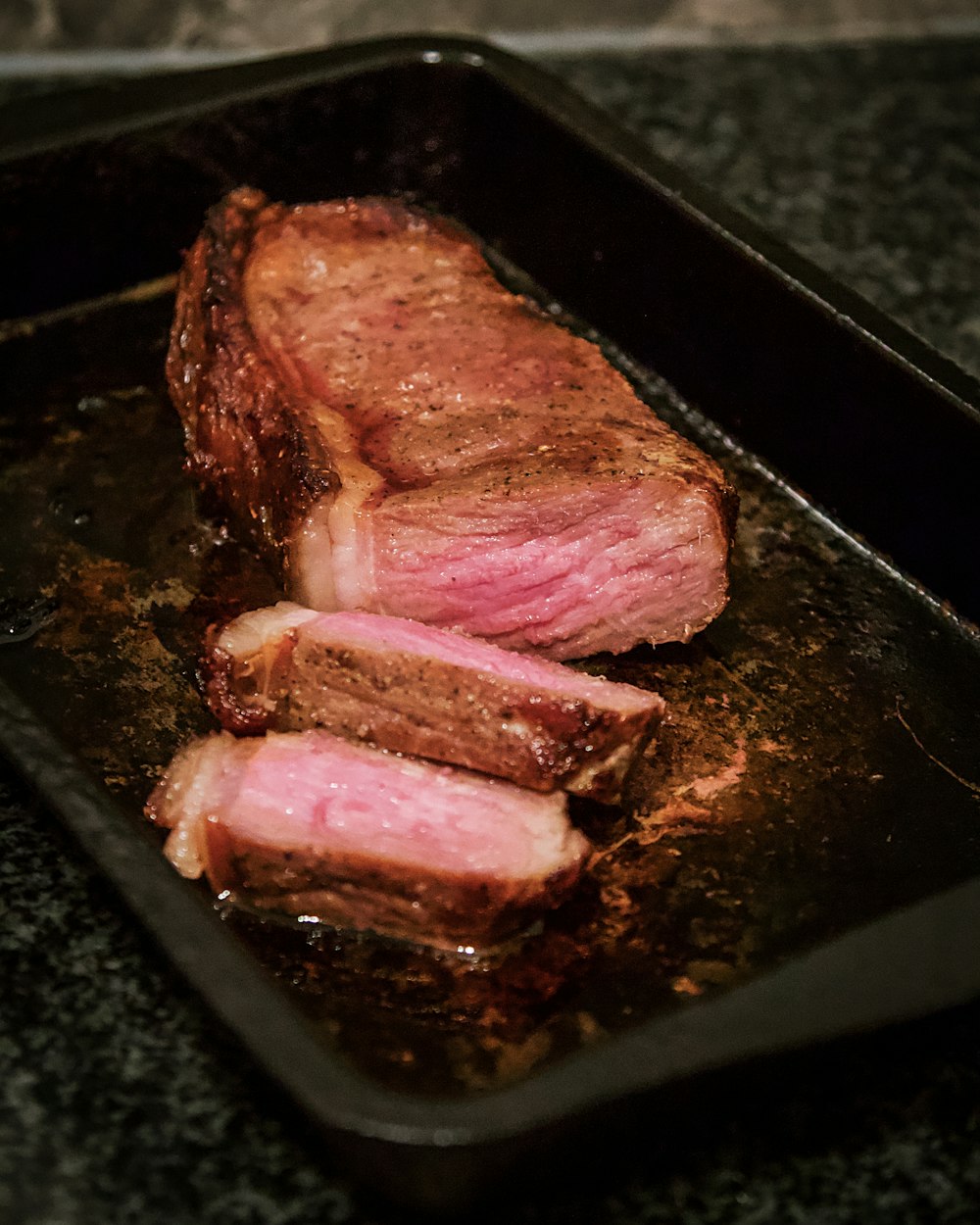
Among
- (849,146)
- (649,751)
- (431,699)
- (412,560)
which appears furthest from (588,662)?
(849,146)

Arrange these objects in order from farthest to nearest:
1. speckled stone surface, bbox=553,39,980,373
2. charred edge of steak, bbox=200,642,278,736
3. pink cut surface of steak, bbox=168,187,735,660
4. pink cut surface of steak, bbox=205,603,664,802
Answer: speckled stone surface, bbox=553,39,980,373, pink cut surface of steak, bbox=168,187,735,660, charred edge of steak, bbox=200,642,278,736, pink cut surface of steak, bbox=205,603,664,802

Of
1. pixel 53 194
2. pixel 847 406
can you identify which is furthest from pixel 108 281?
pixel 847 406

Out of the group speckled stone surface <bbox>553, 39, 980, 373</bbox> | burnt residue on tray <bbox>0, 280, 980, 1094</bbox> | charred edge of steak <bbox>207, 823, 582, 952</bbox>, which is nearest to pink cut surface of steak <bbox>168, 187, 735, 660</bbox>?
burnt residue on tray <bbox>0, 280, 980, 1094</bbox>

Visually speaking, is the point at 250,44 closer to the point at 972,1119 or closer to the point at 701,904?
the point at 701,904

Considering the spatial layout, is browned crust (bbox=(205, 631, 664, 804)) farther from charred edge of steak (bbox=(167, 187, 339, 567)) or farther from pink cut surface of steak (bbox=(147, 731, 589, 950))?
charred edge of steak (bbox=(167, 187, 339, 567))

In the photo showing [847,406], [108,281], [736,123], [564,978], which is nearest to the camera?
[564,978]

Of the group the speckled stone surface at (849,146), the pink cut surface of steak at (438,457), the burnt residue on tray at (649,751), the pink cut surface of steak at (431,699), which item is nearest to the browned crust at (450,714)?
the pink cut surface of steak at (431,699)

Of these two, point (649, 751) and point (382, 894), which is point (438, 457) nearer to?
point (649, 751)
